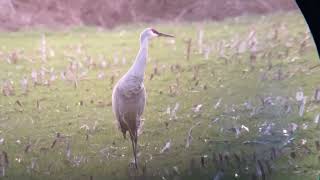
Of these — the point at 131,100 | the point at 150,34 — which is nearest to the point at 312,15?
the point at 150,34

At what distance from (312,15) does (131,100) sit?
0.84 m

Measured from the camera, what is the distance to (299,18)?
2555 millimetres

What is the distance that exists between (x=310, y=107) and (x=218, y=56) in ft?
1.34

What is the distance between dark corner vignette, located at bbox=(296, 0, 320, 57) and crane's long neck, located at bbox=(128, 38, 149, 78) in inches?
25.3

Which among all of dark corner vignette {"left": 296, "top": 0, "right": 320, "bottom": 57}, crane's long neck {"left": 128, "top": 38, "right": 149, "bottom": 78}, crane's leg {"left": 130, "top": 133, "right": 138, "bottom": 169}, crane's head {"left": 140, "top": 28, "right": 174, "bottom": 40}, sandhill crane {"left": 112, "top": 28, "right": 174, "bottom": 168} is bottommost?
crane's leg {"left": 130, "top": 133, "right": 138, "bottom": 169}

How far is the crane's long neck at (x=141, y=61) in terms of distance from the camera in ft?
8.16

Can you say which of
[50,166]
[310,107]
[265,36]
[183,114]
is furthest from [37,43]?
[310,107]

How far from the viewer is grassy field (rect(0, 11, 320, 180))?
2.47m

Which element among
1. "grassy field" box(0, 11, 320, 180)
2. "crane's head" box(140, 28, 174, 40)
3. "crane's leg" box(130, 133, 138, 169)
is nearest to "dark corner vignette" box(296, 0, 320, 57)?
"grassy field" box(0, 11, 320, 180)

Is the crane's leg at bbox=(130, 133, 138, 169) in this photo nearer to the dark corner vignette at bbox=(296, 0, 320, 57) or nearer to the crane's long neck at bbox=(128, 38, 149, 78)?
the crane's long neck at bbox=(128, 38, 149, 78)

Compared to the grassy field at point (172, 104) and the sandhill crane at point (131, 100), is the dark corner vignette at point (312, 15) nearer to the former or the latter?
the grassy field at point (172, 104)

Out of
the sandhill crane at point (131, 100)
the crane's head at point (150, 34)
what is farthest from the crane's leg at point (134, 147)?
the crane's head at point (150, 34)

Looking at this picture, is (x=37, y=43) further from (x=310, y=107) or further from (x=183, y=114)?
(x=310, y=107)

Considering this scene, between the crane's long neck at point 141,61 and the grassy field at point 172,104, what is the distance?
26 millimetres
